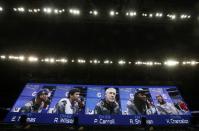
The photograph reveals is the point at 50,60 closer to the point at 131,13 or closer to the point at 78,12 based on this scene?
the point at 78,12

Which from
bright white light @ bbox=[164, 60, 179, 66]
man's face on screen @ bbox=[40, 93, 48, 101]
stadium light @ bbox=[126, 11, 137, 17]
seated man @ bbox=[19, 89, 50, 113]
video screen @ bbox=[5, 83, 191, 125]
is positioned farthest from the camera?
bright white light @ bbox=[164, 60, 179, 66]

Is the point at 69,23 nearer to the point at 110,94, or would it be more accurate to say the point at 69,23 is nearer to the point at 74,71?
the point at 74,71

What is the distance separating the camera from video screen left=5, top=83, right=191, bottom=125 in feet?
26.0

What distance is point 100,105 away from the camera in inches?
331

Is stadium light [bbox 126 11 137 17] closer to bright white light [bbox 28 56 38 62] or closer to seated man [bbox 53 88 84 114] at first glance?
seated man [bbox 53 88 84 114]

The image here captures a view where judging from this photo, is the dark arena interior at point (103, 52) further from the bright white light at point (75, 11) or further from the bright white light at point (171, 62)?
the bright white light at point (75, 11)

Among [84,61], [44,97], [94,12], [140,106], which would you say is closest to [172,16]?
[94,12]

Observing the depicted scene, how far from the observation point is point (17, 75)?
34.4 feet

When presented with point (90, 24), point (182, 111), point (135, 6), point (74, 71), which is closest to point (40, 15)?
point (90, 24)

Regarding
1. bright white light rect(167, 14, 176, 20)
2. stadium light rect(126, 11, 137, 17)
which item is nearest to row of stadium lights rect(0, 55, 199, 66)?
bright white light rect(167, 14, 176, 20)

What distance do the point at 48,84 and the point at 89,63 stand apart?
207 centimetres

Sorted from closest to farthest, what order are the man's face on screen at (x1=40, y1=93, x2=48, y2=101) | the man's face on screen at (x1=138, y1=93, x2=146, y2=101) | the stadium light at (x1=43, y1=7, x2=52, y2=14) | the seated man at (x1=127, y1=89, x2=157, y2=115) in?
the seated man at (x1=127, y1=89, x2=157, y2=115), the man's face on screen at (x1=40, y1=93, x2=48, y2=101), the man's face on screen at (x1=138, y1=93, x2=146, y2=101), the stadium light at (x1=43, y1=7, x2=52, y2=14)

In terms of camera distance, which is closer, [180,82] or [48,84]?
[48,84]

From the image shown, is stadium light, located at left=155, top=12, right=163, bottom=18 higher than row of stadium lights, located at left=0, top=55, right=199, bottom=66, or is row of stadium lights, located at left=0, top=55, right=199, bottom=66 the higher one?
stadium light, located at left=155, top=12, right=163, bottom=18
